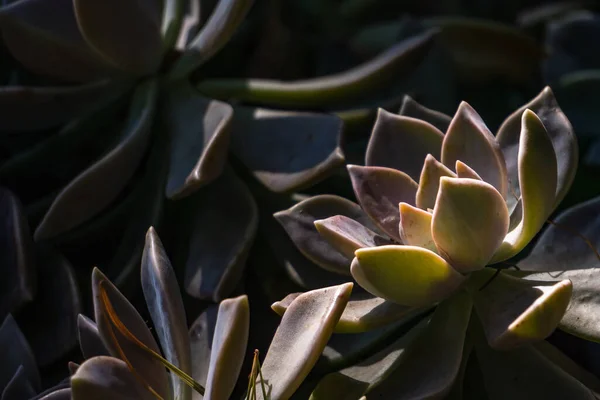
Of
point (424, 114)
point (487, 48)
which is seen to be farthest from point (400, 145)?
point (487, 48)

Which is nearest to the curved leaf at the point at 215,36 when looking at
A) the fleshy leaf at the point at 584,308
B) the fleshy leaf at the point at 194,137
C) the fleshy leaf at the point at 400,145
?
the fleshy leaf at the point at 194,137

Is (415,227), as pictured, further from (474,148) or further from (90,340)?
(90,340)

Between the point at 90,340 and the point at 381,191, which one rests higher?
the point at 381,191

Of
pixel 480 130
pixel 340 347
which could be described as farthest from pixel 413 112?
pixel 340 347

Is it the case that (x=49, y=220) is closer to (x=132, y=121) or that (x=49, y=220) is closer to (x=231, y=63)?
(x=132, y=121)

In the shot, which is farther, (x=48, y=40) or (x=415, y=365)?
(x=48, y=40)

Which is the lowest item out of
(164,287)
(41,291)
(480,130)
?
(41,291)
